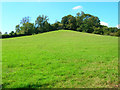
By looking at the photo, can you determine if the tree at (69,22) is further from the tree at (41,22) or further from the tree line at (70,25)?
the tree at (41,22)

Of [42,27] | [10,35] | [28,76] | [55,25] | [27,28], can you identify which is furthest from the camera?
[55,25]

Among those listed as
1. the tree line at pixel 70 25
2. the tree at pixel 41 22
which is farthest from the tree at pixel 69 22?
the tree at pixel 41 22

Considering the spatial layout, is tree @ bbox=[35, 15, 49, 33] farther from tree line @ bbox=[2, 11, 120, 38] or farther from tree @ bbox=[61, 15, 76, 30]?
tree @ bbox=[61, 15, 76, 30]

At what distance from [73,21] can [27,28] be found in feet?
139

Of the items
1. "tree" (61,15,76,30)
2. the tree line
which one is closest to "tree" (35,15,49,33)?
the tree line

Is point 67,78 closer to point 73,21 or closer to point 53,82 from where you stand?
point 53,82

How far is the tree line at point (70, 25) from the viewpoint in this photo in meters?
81.1

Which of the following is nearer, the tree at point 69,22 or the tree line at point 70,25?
the tree line at point 70,25

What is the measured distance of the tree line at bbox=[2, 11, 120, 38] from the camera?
8111 cm

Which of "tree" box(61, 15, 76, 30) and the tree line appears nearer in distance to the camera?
the tree line

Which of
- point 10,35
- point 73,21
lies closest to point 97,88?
point 10,35

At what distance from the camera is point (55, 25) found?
93688 millimetres

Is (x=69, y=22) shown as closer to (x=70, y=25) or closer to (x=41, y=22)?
(x=70, y=25)

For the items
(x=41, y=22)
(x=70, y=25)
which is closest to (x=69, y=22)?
(x=70, y=25)
